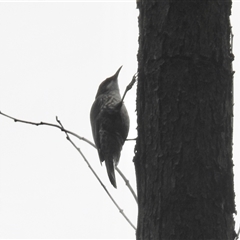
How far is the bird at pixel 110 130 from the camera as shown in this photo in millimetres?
5418

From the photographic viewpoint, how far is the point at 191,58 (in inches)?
78.7

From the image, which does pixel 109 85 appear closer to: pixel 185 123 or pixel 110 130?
pixel 110 130

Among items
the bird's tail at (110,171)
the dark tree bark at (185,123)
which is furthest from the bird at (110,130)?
the dark tree bark at (185,123)

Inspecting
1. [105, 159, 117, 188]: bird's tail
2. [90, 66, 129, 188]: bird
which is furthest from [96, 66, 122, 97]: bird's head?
[105, 159, 117, 188]: bird's tail

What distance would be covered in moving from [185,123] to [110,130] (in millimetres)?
3566

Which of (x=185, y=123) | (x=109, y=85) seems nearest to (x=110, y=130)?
(x=109, y=85)

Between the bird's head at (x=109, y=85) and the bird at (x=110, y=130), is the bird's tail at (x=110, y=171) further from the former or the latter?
the bird's head at (x=109, y=85)

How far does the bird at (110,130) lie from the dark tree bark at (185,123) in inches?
127

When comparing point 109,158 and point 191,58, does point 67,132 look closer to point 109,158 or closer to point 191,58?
point 191,58

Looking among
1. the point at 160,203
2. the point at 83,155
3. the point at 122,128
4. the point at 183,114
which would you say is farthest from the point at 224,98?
the point at 122,128

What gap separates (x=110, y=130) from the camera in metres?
5.46

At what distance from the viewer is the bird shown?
213 inches

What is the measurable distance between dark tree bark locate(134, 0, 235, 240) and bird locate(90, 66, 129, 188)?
323cm

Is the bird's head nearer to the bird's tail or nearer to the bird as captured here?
the bird
